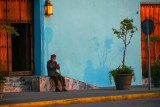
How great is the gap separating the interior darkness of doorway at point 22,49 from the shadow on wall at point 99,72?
248 centimetres

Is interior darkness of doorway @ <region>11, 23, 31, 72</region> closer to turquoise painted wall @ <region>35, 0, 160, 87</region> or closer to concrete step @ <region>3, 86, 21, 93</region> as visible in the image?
turquoise painted wall @ <region>35, 0, 160, 87</region>

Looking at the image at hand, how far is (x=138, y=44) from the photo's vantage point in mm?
19578

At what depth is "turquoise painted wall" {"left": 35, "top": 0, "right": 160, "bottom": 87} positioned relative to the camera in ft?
57.9

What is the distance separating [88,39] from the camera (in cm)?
1836

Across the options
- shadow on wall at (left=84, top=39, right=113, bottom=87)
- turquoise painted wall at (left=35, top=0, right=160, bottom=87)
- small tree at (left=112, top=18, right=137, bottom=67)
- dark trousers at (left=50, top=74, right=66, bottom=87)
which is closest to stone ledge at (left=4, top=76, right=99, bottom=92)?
dark trousers at (left=50, top=74, right=66, bottom=87)

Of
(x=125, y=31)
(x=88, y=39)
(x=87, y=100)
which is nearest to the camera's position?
(x=87, y=100)

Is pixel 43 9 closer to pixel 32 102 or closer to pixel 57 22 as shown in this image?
pixel 57 22

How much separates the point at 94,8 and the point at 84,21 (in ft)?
2.50

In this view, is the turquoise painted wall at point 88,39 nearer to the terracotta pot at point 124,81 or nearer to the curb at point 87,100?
the terracotta pot at point 124,81

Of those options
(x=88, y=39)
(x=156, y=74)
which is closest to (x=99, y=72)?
(x=88, y=39)

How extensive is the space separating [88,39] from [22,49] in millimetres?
2787

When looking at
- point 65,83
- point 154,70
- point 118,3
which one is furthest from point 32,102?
point 118,3

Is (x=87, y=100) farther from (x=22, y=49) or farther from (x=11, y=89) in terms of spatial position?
(x=22, y=49)

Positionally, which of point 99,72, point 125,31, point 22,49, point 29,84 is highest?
point 125,31
